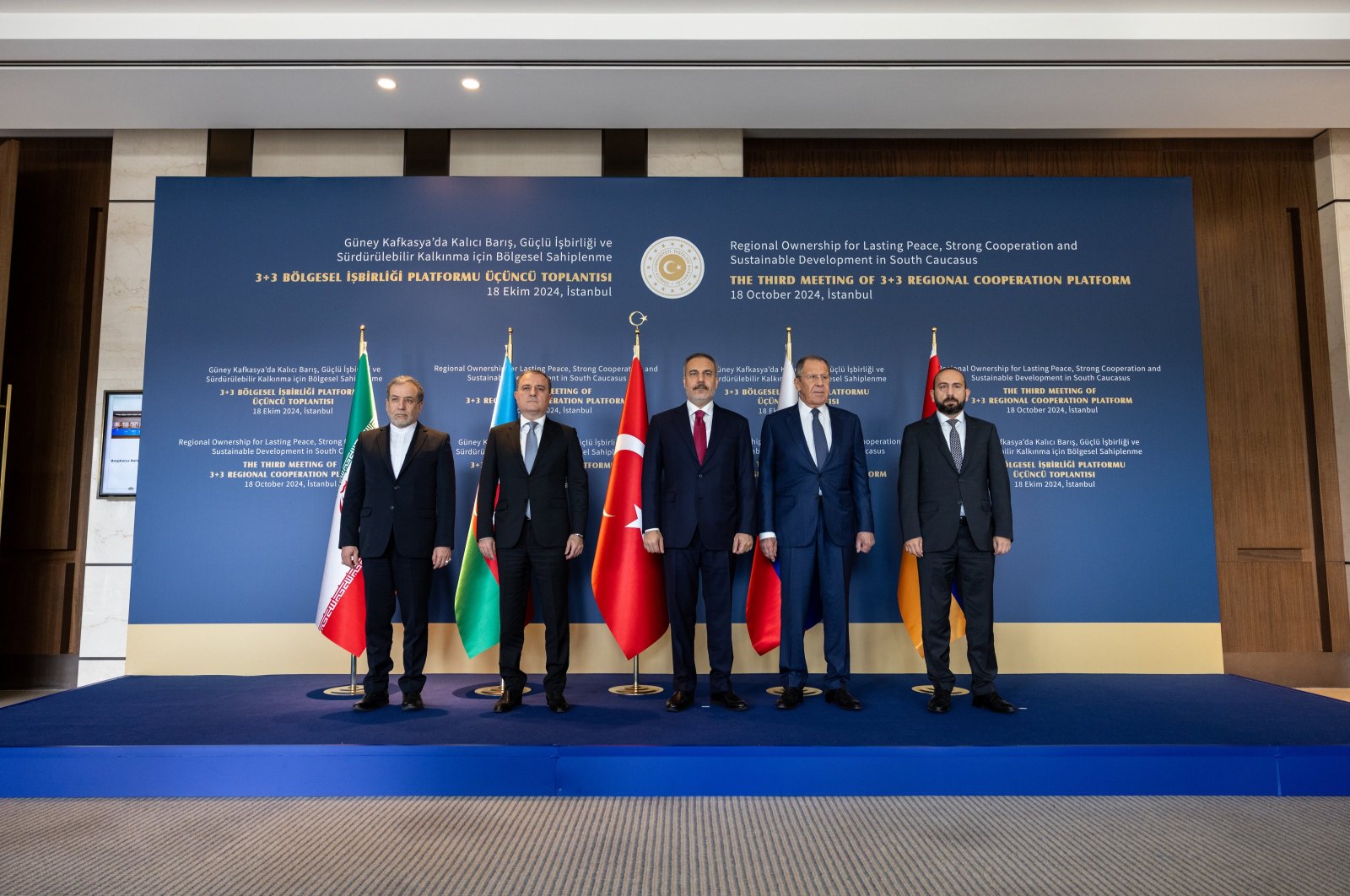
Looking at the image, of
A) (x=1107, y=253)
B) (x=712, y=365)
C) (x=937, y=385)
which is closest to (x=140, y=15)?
(x=712, y=365)

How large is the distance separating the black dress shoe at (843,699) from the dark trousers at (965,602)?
0.36 metres

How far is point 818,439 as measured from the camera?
3.87m

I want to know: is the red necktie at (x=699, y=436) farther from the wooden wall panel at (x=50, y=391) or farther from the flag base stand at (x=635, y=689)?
the wooden wall panel at (x=50, y=391)

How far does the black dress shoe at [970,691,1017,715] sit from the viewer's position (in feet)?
11.6

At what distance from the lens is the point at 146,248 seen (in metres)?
5.05

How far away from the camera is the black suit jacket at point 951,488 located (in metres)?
3.71

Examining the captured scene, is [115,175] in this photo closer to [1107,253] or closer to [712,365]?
[712,365]

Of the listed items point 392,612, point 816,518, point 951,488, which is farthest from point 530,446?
point 951,488

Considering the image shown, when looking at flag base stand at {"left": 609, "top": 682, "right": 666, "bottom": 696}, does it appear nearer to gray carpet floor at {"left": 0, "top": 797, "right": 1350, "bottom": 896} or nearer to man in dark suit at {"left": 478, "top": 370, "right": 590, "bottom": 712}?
man in dark suit at {"left": 478, "top": 370, "right": 590, "bottom": 712}

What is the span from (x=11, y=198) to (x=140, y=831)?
3992 mm

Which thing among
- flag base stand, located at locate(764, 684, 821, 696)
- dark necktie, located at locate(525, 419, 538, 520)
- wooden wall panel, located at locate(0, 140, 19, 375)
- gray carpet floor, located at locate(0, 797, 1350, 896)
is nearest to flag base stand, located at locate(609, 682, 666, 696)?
flag base stand, located at locate(764, 684, 821, 696)

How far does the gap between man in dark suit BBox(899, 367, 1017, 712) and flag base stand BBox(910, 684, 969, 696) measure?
1.07 ft

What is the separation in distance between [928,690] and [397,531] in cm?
264

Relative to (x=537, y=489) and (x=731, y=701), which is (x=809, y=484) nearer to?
(x=731, y=701)
